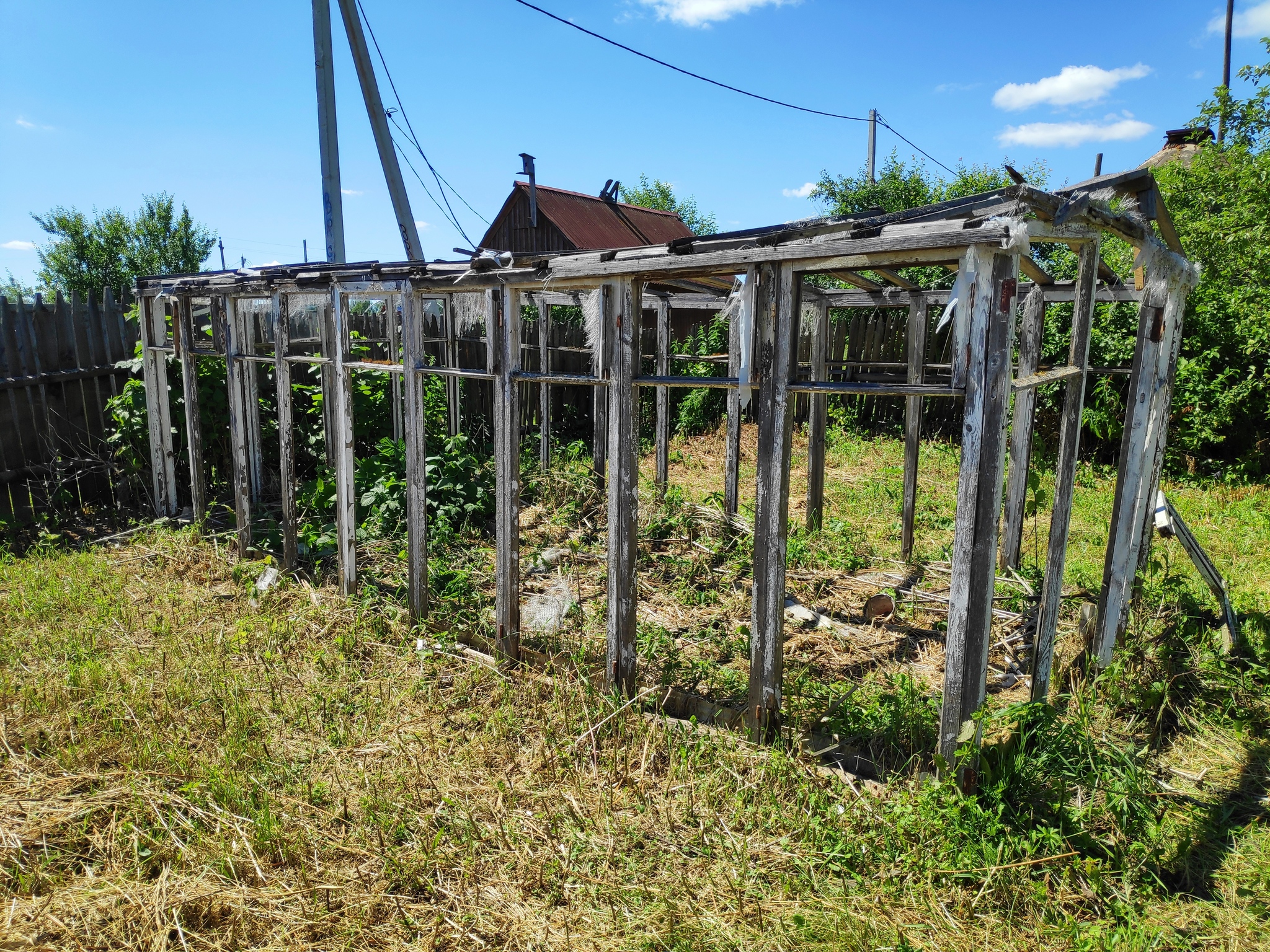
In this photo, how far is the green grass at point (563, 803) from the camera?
2.87 metres

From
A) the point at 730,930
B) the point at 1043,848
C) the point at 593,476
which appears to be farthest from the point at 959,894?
the point at 593,476

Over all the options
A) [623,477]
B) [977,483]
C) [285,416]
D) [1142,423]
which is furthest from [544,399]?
[977,483]

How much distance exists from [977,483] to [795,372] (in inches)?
37.8

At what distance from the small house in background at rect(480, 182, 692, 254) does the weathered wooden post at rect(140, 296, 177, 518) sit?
11802 mm

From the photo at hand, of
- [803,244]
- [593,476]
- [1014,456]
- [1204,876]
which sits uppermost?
[803,244]

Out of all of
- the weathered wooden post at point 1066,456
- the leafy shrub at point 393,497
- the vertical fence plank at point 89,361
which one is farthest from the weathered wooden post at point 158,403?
the weathered wooden post at point 1066,456

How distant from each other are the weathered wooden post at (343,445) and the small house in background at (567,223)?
43.5 feet

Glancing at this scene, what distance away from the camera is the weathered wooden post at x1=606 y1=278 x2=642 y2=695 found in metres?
4.25

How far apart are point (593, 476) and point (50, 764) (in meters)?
6.13

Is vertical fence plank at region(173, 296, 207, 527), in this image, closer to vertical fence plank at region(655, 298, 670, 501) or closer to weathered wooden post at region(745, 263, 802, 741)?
vertical fence plank at region(655, 298, 670, 501)

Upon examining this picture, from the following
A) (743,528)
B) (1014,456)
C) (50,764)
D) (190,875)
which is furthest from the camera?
(743,528)

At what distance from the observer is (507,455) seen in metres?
4.89

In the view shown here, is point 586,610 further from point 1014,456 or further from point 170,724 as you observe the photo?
point 1014,456

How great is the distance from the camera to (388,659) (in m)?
5.02
